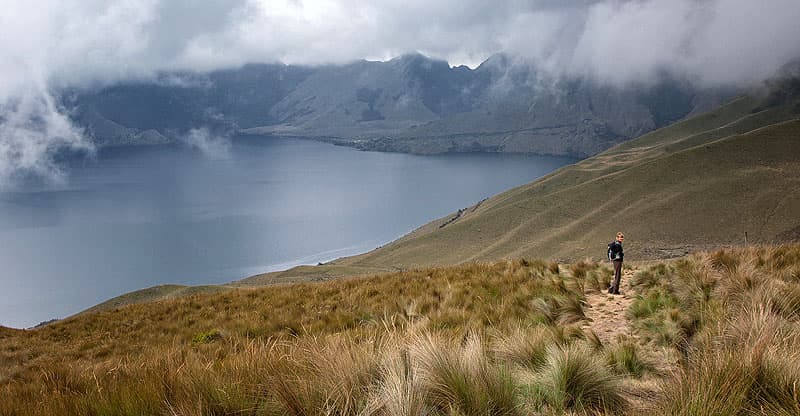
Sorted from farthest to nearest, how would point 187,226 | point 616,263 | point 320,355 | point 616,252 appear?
point 187,226 → point 616,252 → point 616,263 → point 320,355

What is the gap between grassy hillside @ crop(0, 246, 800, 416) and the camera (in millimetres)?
2686

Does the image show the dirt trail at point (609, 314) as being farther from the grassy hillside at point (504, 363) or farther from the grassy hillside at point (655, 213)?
the grassy hillside at point (655, 213)

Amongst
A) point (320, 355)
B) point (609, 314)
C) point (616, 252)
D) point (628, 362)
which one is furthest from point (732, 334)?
point (616, 252)

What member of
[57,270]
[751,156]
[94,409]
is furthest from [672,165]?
[57,270]

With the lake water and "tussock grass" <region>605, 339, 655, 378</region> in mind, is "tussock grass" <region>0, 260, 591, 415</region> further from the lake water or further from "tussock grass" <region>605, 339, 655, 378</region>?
the lake water

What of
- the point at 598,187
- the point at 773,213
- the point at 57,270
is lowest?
the point at 773,213

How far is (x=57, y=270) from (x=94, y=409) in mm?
102339

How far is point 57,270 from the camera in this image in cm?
8650

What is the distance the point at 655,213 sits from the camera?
216ft

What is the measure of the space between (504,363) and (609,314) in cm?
431

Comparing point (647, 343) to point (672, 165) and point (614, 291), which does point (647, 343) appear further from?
point (672, 165)

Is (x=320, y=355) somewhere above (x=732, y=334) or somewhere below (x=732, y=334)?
above

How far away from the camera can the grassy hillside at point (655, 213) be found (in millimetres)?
55594

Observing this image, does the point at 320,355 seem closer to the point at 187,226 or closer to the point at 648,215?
the point at 648,215
